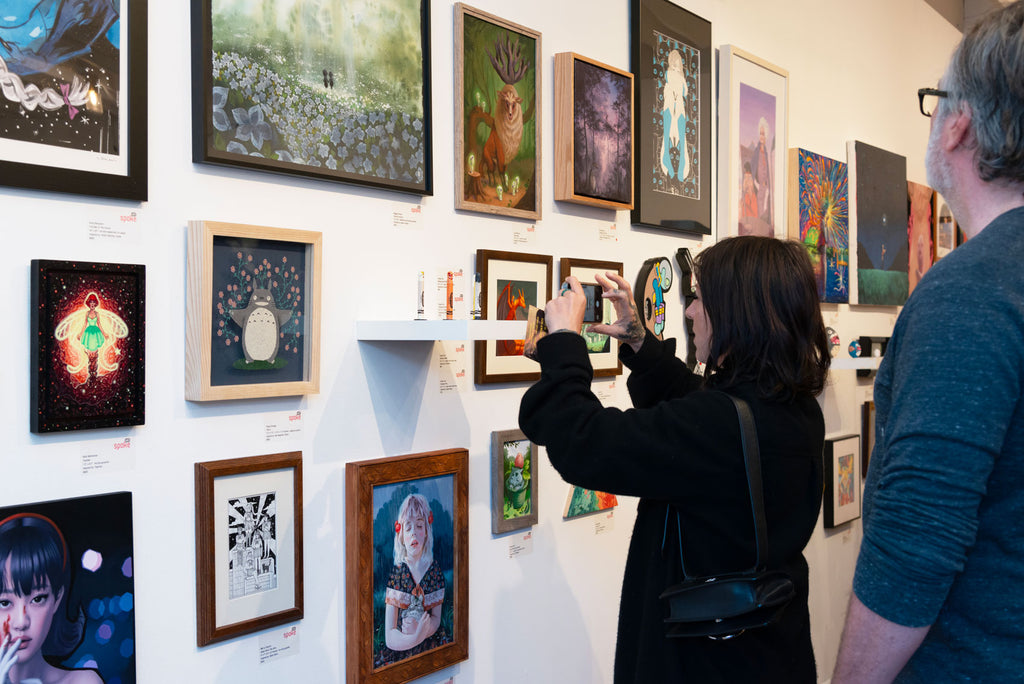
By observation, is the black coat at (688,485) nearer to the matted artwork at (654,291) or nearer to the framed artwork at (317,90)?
the framed artwork at (317,90)

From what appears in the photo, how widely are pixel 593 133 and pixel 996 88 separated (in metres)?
1.52

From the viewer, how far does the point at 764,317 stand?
63.3 inches

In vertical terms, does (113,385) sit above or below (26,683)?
above

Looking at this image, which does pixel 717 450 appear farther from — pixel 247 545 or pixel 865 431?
pixel 865 431

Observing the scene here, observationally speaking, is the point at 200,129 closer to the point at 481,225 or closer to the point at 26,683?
the point at 481,225

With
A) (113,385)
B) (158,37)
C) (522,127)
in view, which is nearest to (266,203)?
(158,37)

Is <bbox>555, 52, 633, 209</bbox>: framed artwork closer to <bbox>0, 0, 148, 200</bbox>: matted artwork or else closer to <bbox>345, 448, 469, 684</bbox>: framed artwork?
<bbox>345, 448, 469, 684</bbox>: framed artwork

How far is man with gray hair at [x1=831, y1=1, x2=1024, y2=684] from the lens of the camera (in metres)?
1.00

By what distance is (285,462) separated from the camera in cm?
180

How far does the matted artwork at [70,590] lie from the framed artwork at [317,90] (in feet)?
2.30

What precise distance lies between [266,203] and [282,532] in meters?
0.69

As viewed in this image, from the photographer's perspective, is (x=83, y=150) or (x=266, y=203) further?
(x=266, y=203)

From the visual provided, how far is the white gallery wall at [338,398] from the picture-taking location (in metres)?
1.54

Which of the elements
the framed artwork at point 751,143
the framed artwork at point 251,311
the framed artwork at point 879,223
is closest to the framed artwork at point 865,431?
the framed artwork at point 879,223
